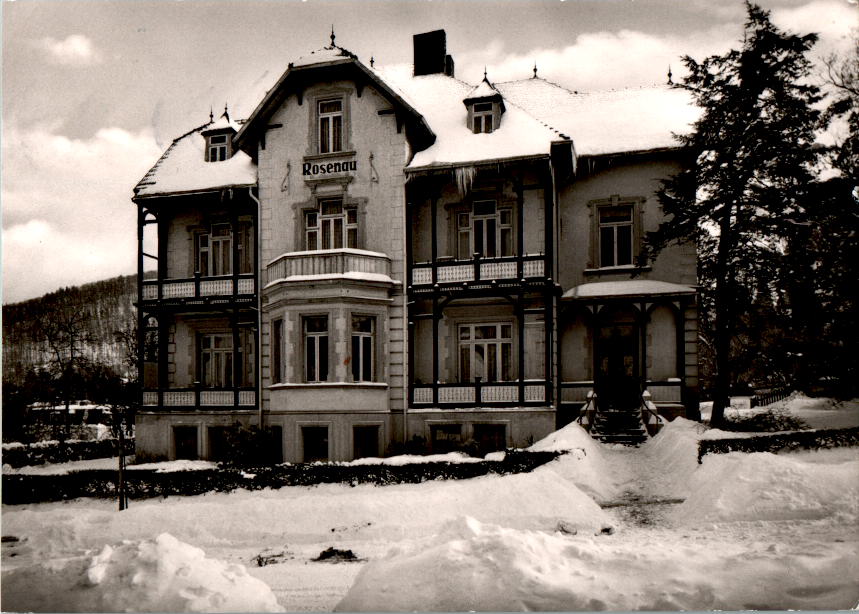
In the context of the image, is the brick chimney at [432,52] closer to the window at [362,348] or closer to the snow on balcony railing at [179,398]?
the window at [362,348]

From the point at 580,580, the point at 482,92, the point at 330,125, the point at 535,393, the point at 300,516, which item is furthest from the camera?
the point at 482,92

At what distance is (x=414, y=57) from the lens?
9.76 m

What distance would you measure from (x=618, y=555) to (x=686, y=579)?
22.9 inches

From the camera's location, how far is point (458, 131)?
13922mm

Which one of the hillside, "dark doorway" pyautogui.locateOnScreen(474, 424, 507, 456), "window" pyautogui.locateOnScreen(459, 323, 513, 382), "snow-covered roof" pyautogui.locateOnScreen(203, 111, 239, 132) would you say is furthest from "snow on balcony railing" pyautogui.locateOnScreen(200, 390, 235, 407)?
"snow-covered roof" pyautogui.locateOnScreen(203, 111, 239, 132)

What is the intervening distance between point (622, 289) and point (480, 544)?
29.9 feet

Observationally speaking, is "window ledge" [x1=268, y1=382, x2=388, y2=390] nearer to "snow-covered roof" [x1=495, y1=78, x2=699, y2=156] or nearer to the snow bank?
the snow bank

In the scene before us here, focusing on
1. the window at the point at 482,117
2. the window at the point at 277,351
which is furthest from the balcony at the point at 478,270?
the window at the point at 277,351

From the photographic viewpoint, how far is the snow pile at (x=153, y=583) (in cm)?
655

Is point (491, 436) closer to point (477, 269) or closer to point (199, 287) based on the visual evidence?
point (477, 269)

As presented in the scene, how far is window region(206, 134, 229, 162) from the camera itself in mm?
14102

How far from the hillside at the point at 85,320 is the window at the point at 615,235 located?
345 inches

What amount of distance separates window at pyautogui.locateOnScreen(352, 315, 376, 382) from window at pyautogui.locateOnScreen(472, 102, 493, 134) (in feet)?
13.1

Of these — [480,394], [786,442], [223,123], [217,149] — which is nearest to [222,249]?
[217,149]
